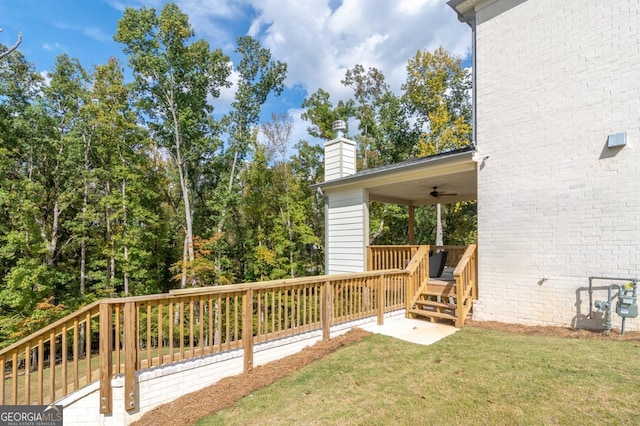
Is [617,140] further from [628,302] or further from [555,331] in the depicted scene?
[555,331]

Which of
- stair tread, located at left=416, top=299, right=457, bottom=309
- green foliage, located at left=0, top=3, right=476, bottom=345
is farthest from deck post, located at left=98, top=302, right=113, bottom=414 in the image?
green foliage, located at left=0, top=3, right=476, bottom=345

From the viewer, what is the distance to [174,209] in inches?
684

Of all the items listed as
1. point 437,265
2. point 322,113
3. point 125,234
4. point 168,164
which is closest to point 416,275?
point 437,265

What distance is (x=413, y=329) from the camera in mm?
5336

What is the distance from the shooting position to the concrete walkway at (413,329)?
4832 millimetres

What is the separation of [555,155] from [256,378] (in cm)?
542

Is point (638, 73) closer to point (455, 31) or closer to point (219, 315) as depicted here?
point (219, 315)

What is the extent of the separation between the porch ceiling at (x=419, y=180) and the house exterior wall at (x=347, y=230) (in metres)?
0.29

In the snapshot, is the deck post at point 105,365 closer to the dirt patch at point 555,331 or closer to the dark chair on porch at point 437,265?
the dirt patch at point 555,331

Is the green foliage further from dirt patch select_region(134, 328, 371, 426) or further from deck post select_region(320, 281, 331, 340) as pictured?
dirt patch select_region(134, 328, 371, 426)

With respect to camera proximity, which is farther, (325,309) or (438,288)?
(438,288)

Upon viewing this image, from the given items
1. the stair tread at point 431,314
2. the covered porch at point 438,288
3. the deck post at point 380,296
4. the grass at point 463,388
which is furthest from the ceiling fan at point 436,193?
the grass at point 463,388

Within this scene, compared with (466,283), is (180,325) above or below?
above

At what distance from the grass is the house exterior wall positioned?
3935 mm
